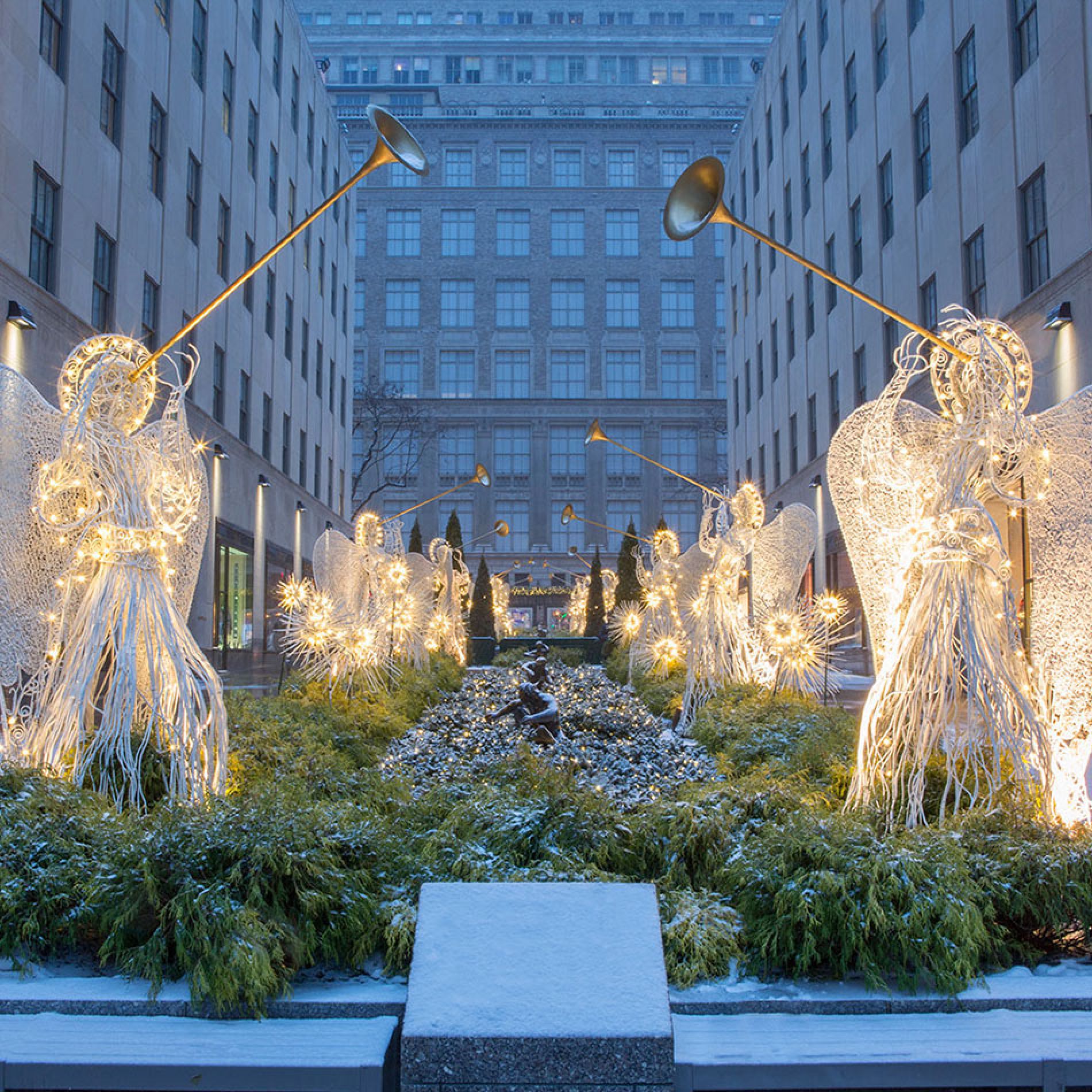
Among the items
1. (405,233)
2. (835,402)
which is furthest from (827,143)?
(405,233)

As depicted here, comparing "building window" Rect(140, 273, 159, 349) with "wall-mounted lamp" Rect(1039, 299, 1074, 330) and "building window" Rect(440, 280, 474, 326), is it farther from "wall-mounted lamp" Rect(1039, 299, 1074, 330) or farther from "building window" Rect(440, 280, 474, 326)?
"building window" Rect(440, 280, 474, 326)

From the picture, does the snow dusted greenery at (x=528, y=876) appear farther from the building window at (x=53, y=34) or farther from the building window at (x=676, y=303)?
the building window at (x=676, y=303)

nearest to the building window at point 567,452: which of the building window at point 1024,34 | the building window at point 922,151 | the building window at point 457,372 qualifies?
the building window at point 457,372

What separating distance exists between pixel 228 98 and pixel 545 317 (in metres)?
40.2

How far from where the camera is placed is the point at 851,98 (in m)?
28.8

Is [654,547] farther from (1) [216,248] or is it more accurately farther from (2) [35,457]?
(2) [35,457]

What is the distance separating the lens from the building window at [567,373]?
67312 mm

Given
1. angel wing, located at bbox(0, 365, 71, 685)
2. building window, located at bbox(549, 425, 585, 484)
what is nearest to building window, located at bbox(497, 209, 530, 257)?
building window, located at bbox(549, 425, 585, 484)

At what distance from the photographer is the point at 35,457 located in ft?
23.7

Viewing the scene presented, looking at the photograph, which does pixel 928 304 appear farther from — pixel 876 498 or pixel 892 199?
pixel 876 498

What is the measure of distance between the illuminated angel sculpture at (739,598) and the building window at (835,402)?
638 inches

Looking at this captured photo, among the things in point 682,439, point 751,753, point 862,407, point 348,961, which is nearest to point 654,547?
point 751,753

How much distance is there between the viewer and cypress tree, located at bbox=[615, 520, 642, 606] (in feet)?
124

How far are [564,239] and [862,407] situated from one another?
62.7 metres
